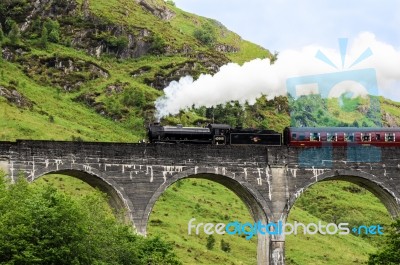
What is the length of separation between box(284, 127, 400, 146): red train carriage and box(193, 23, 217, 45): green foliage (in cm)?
9211

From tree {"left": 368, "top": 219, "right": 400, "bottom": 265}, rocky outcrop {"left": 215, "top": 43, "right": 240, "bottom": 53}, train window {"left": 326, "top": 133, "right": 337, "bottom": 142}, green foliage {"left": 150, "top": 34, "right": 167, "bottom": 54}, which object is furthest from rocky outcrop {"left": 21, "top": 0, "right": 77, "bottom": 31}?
tree {"left": 368, "top": 219, "right": 400, "bottom": 265}

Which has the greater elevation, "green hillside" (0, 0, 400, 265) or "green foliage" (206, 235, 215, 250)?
"green hillside" (0, 0, 400, 265)

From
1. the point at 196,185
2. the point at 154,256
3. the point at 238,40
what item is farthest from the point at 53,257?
the point at 238,40

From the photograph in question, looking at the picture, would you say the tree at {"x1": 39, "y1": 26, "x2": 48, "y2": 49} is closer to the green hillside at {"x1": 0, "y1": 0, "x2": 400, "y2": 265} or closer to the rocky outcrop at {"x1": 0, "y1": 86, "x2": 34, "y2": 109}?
the green hillside at {"x1": 0, "y1": 0, "x2": 400, "y2": 265}

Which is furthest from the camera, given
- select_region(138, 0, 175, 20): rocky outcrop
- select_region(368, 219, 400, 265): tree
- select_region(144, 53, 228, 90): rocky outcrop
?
select_region(138, 0, 175, 20): rocky outcrop

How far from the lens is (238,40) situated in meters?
160

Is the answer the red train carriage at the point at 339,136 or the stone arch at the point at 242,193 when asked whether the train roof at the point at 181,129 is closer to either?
the stone arch at the point at 242,193

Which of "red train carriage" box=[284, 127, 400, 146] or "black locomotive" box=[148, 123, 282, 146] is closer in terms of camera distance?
"black locomotive" box=[148, 123, 282, 146]

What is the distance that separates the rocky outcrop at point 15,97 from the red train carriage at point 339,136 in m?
46.7

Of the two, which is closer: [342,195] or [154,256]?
[154,256]

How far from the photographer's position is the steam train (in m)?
51.2

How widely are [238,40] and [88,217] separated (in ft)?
413

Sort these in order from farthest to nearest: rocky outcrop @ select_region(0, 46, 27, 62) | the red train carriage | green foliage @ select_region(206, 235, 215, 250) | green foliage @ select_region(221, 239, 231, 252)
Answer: rocky outcrop @ select_region(0, 46, 27, 62) < green foliage @ select_region(221, 239, 231, 252) < green foliage @ select_region(206, 235, 215, 250) < the red train carriage

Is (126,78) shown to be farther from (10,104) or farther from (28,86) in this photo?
(10,104)
